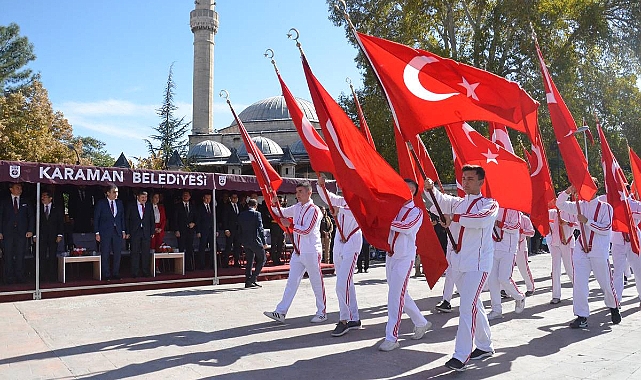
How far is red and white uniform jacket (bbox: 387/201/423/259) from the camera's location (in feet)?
23.3

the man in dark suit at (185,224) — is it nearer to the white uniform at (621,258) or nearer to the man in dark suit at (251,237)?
the man in dark suit at (251,237)

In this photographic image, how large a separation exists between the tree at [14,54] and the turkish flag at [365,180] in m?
48.8

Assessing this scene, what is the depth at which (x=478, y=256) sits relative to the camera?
6.16 meters

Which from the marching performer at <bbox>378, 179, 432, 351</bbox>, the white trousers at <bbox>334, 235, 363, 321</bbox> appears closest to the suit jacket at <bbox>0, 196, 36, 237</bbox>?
the white trousers at <bbox>334, 235, 363, 321</bbox>

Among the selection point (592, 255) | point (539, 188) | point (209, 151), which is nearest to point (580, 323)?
point (592, 255)

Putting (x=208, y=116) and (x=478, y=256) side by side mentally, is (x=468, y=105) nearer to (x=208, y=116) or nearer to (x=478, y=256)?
(x=478, y=256)

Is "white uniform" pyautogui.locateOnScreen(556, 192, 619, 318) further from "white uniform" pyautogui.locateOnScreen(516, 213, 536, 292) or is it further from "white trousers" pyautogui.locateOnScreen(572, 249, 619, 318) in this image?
"white uniform" pyautogui.locateOnScreen(516, 213, 536, 292)

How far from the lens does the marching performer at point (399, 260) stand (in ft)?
22.7

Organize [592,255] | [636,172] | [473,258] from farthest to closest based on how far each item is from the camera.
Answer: [636,172], [592,255], [473,258]

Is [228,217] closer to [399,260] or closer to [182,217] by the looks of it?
[182,217]

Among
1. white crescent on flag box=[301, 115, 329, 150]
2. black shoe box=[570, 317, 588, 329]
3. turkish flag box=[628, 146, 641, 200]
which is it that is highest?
white crescent on flag box=[301, 115, 329, 150]

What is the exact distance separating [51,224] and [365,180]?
8.12 meters

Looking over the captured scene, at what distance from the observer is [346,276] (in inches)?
322

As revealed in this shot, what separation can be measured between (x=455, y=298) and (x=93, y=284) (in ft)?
24.4
